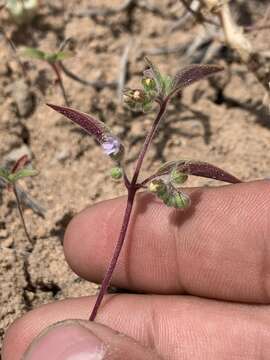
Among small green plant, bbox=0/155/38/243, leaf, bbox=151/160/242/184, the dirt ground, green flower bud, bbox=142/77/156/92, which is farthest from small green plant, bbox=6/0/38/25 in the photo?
leaf, bbox=151/160/242/184

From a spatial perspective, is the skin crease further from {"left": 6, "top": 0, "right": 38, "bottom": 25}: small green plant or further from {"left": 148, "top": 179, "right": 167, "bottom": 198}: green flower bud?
{"left": 6, "top": 0, "right": 38, "bottom": 25}: small green plant

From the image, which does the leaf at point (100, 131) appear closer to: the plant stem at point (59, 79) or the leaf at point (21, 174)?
the leaf at point (21, 174)

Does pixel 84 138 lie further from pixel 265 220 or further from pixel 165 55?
pixel 265 220

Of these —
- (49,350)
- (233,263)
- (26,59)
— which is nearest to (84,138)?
(26,59)

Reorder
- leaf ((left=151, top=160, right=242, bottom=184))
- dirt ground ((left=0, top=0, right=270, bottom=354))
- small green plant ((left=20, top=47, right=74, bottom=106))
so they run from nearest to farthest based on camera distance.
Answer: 1. leaf ((left=151, top=160, right=242, bottom=184))
2. dirt ground ((left=0, top=0, right=270, bottom=354))
3. small green plant ((left=20, top=47, right=74, bottom=106))

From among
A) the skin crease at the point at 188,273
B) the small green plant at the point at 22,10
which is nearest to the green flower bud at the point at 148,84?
the skin crease at the point at 188,273
